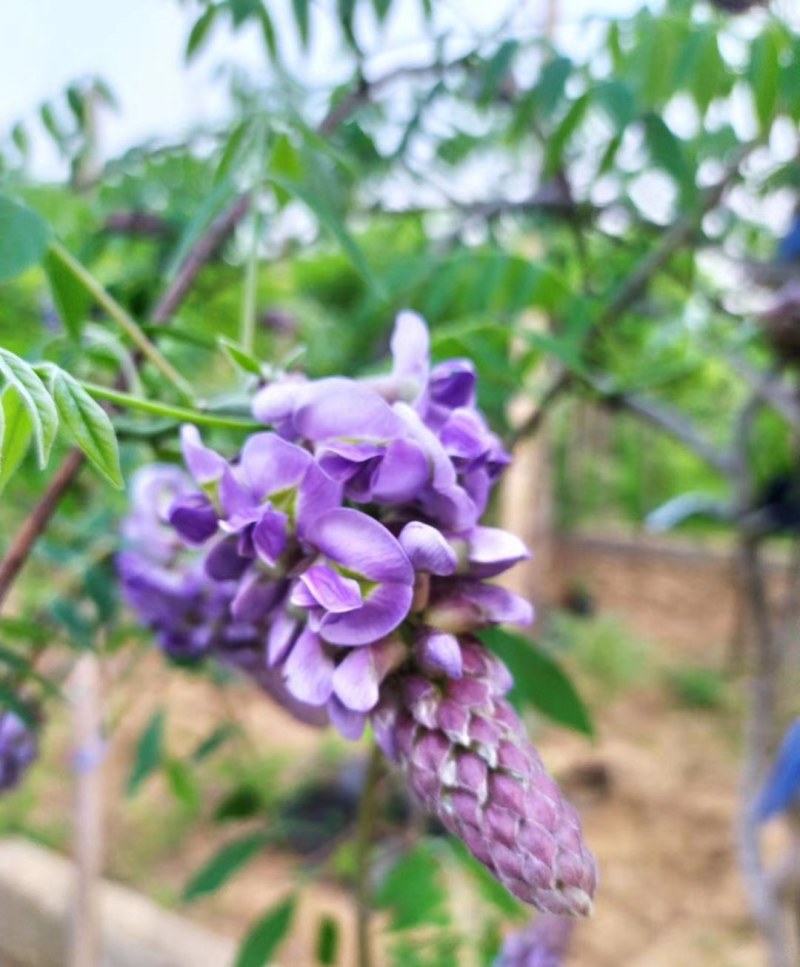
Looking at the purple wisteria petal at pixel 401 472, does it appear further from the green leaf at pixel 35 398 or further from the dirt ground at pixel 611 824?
the dirt ground at pixel 611 824

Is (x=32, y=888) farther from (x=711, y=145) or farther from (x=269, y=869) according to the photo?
(x=711, y=145)

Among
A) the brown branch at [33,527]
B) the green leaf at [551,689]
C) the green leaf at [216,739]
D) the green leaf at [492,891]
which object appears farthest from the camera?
the green leaf at [216,739]

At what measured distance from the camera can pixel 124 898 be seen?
1362mm

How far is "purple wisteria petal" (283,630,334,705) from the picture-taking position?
9.7 inches

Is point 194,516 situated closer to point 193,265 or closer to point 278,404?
point 278,404

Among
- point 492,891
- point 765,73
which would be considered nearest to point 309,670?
point 765,73

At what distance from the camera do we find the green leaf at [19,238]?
330 mm

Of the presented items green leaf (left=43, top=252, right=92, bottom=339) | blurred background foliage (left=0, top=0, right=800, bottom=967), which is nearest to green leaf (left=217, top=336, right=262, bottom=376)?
blurred background foliage (left=0, top=0, right=800, bottom=967)

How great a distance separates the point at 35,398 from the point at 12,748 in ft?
1.16

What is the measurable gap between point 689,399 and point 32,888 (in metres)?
1.81

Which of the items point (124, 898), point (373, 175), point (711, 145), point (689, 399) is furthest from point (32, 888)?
point (689, 399)

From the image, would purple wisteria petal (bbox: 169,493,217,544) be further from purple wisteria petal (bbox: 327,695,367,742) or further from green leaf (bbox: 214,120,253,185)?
green leaf (bbox: 214,120,253,185)

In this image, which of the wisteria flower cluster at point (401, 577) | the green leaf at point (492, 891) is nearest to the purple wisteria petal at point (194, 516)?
the wisteria flower cluster at point (401, 577)

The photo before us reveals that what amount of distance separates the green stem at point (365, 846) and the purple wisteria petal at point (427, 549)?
19cm
